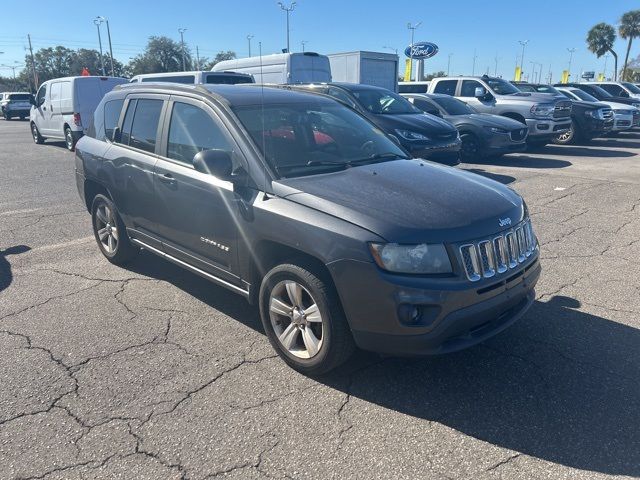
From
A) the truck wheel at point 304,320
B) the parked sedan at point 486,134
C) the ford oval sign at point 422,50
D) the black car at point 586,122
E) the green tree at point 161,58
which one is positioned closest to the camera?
the truck wheel at point 304,320

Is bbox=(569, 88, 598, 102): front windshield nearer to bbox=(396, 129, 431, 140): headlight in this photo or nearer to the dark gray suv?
bbox=(396, 129, 431, 140): headlight

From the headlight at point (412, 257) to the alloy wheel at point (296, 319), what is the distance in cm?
55

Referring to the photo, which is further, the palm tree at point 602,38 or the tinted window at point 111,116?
Answer: the palm tree at point 602,38

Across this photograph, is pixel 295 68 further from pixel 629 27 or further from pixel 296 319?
pixel 629 27

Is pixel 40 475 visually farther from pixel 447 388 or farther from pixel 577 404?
pixel 577 404

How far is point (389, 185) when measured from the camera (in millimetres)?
3457

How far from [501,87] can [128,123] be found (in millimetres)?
12920

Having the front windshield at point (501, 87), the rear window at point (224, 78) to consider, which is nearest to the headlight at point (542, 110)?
the front windshield at point (501, 87)

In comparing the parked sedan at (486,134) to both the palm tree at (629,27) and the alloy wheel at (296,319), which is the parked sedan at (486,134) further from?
the palm tree at (629,27)

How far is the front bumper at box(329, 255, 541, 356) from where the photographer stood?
2816mm

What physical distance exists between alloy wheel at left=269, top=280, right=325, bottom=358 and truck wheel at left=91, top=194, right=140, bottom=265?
2321 millimetres

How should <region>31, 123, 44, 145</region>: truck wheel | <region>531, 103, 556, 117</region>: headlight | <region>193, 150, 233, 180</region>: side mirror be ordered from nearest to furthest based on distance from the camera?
<region>193, 150, 233, 180</region>: side mirror → <region>531, 103, 556, 117</region>: headlight → <region>31, 123, 44, 145</region>: truck wheel

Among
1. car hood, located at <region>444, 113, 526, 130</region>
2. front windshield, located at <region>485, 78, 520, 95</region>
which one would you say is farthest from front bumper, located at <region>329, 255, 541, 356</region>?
front windshield, located at <region>485, 78, 520, 95</region>

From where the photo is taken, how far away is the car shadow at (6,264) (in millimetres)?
4977
